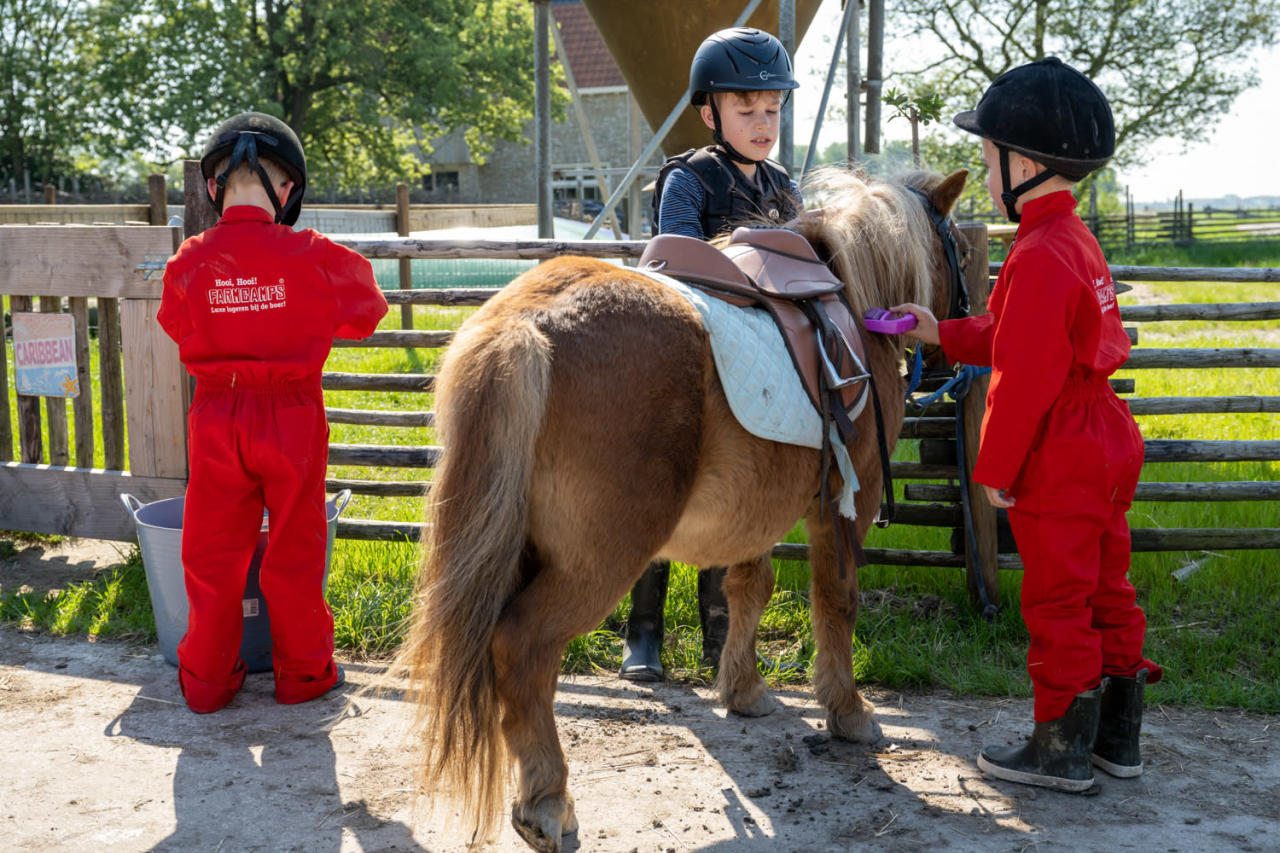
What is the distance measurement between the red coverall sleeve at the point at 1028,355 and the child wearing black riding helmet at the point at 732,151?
0.95 meters

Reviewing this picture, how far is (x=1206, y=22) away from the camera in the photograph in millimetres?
29094

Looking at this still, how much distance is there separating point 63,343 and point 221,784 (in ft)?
9.96

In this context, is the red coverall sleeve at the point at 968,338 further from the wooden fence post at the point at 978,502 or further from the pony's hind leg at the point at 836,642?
the wooden fence post at the point at 978,502

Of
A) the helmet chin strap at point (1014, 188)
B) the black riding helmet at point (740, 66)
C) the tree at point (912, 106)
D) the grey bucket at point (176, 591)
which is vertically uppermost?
the tree at point (912, 106)

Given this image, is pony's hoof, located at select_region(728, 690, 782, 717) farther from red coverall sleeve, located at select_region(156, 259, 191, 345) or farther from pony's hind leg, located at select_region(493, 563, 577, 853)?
red coverall sleeve, located at select_region(156, 259, 191, 345)

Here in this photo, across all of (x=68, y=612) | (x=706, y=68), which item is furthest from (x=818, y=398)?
(x=68, y=612)

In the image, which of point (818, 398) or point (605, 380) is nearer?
point (605, 380)

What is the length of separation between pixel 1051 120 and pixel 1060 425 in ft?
3.08

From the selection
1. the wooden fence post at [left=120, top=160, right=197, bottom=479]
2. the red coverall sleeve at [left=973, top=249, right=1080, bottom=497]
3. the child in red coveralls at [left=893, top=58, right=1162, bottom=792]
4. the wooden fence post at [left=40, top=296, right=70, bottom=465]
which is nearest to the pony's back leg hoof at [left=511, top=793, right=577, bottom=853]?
the child in red coveralls at [left=893, top=58, right=1162, bottom=792]

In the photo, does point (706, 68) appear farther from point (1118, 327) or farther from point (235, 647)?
point (235, 647)

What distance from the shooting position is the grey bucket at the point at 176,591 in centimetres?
405

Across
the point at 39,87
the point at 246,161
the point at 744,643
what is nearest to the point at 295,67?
the point at 39,87

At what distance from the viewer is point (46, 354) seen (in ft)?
17.5

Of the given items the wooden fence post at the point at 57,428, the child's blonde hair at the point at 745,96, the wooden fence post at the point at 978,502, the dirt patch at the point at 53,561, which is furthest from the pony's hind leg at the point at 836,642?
the wooden fence post at the point at 57,428
